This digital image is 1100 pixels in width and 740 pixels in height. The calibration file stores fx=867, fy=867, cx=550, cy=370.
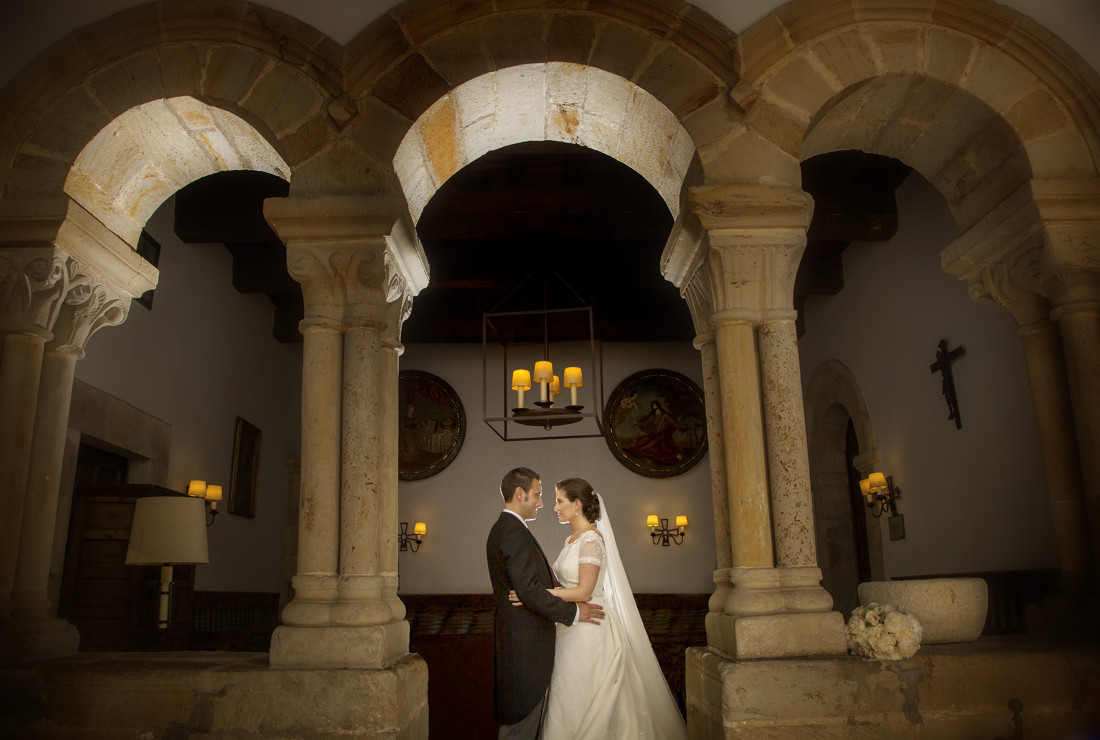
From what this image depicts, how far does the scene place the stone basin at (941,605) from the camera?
3033 millimetres

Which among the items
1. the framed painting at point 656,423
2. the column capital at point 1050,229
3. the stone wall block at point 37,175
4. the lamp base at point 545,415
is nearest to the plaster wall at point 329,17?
the stone wall block at point 37,175

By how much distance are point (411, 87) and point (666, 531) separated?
19.9ft

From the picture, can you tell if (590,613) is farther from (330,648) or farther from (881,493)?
(881,493)

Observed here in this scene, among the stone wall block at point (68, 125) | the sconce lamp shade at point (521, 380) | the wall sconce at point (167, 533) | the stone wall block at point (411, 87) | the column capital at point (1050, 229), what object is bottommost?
the wall sconce at point (167, 533)

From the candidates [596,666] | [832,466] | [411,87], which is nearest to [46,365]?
[411,87]

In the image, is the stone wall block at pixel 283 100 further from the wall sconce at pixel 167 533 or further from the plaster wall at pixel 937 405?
the plaster wall at pixel 937 405

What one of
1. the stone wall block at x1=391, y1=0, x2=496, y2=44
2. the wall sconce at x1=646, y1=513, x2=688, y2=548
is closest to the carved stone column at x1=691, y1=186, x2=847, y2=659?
the stone wall block at x1=391, y1=0, x2=496, y2=44

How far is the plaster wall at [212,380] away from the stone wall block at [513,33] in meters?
2.98

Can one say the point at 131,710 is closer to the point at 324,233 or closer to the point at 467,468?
the point at 324,233

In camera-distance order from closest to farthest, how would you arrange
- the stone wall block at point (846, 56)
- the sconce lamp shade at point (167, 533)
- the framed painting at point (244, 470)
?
the stone wall block at point (846, 56) → the sconce lamp shade at point (167, 533) → the framed painting at point (244, 470)

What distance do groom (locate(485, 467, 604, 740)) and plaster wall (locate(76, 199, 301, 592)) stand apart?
298cm

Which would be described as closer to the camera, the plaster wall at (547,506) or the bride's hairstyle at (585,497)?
the bride's hairstyle at (585,497)

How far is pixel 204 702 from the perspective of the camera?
2729 mm

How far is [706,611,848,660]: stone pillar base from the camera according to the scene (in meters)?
2.80
